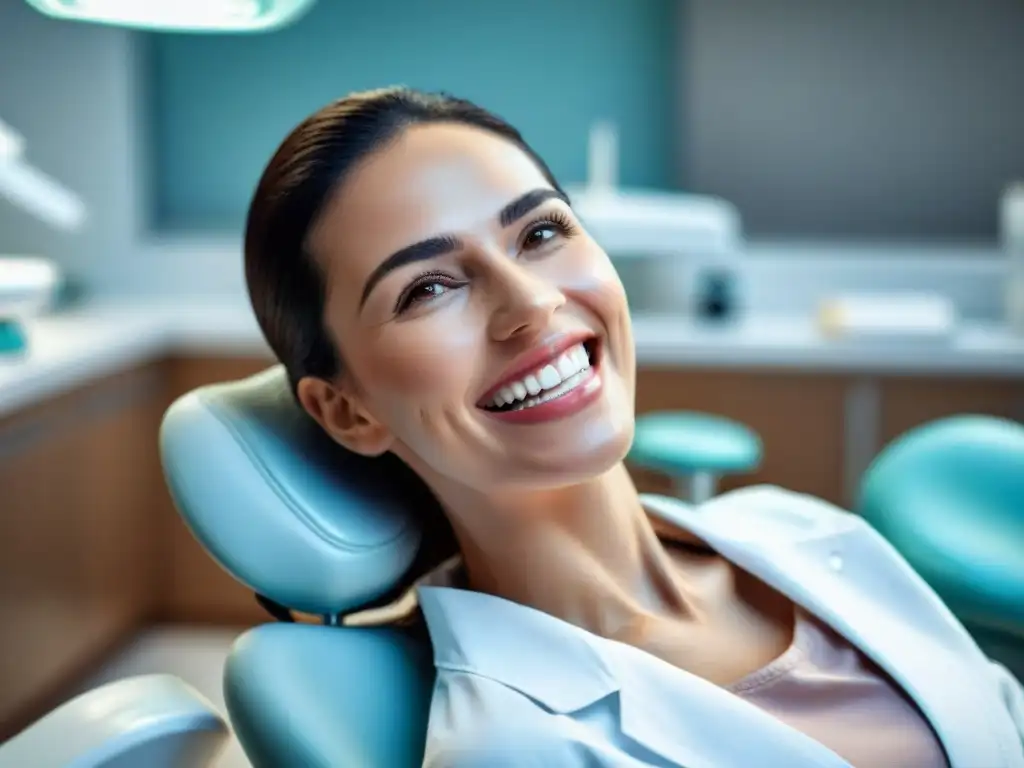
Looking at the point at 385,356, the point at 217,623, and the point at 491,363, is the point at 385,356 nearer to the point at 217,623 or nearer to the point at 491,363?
the point at 491,363

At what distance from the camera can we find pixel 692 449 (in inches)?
73.7

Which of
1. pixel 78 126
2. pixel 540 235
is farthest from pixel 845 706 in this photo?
pixel 78 126

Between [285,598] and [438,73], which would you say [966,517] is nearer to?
[285,598]

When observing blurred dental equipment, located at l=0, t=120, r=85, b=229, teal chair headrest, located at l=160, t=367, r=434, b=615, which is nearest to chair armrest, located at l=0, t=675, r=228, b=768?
teal chair headrest, located at l=160, t=367, r=434, b=615

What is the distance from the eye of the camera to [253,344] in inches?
90.7

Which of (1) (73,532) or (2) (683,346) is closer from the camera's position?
(1) (73,532)

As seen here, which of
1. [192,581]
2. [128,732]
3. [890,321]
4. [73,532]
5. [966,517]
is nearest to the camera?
[128,732]

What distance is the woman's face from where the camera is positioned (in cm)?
100

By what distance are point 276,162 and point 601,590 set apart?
1.66 feet

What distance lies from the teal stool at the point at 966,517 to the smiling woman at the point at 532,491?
0.17 m

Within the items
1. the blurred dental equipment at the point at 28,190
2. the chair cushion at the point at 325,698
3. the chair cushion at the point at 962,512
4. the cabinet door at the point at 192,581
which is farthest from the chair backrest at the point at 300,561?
the cabinet door at the point at 192,581

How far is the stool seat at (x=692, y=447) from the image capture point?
186 cm

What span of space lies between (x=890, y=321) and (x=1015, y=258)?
333 mm

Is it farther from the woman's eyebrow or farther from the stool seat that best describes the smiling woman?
the stool seat
